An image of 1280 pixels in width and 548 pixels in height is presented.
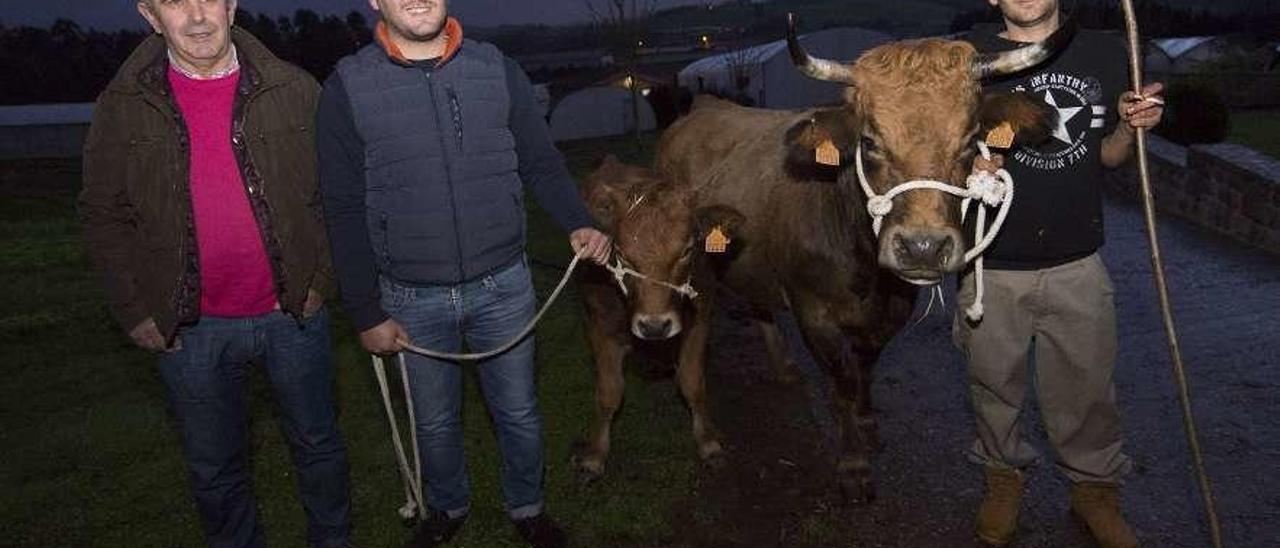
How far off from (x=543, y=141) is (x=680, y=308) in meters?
1.34

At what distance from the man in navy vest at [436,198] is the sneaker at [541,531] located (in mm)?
556

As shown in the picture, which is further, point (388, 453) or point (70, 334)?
point (70, 334)

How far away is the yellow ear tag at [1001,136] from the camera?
10.7 feet

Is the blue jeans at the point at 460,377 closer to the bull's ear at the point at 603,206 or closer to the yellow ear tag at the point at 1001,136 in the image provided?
the bull's ear at the point at 603,206

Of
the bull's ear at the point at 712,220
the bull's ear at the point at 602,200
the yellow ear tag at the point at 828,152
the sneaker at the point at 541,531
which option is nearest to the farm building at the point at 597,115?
the bull's ear at the point at 602,200

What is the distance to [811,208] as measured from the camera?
4.83 m

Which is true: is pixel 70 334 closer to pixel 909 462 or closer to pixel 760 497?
pixel 760 497

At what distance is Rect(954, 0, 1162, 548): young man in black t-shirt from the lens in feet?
A: 11.3

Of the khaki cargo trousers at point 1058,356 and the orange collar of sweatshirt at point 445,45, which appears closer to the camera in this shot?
the orange collar of sweatshirt at point 445,45

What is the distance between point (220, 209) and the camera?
3307 mm

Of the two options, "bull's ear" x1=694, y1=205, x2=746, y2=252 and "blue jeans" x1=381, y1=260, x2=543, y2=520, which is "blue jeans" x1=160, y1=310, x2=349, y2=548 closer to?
"blue jeans" x1=381, y1=260, x2=543, y2=520

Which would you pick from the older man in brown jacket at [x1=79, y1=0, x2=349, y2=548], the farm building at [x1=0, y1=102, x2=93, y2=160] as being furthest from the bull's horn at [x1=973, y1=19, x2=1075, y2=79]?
the farm building at [x1=0, y1=102, x2=93, y2=160]

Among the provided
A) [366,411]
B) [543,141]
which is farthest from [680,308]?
[366,411]

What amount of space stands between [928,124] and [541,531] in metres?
2.48
